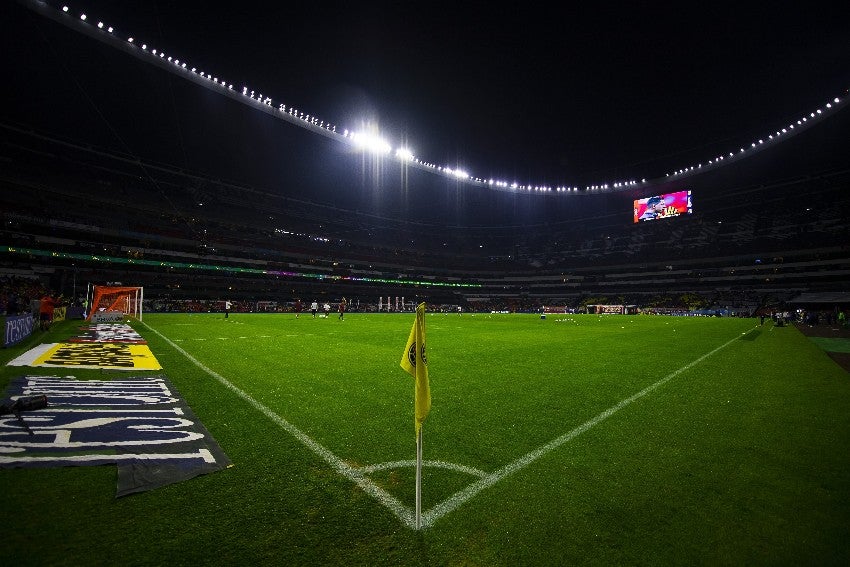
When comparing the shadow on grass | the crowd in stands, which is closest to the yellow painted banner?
the shadow on grass

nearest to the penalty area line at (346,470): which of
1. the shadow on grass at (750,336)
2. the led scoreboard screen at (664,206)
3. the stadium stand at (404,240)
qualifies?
the shadow on grass at (750,336)

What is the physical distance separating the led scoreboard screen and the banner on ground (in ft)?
249

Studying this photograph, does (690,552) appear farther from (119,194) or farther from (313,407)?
(119,194)

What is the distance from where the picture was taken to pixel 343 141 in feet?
167

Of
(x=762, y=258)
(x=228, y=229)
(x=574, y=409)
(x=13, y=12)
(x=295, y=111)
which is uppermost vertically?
(x=295, y=111)

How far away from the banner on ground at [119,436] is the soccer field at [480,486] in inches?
7.5

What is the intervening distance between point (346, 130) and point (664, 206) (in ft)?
181

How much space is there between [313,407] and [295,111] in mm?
44451

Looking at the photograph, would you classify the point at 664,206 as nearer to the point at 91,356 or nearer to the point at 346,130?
the point at 346,130

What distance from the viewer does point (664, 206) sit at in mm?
66750

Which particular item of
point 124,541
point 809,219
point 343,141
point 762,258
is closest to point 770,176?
point 809,219

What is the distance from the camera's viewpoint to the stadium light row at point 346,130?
2777cm

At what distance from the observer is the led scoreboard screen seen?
63.6 metres

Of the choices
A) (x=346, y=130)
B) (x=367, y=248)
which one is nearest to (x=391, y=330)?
(x=346, y=130)
